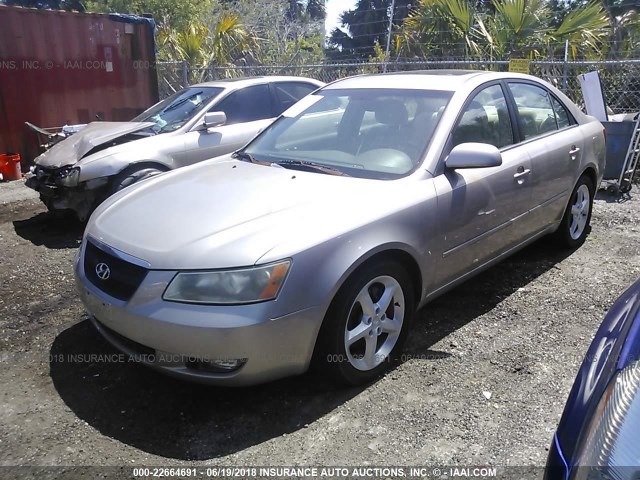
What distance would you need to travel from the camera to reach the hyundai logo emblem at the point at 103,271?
287cm

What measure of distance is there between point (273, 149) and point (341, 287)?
5.06 feet

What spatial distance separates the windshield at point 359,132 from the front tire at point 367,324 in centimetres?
67

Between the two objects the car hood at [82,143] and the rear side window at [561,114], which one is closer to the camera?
the rear side window at [561,114]

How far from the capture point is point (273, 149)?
13.0 ft

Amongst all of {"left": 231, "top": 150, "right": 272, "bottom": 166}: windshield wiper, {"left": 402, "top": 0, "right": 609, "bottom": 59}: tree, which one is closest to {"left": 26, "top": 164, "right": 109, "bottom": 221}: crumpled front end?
{"left": 231, "top": 150, "right": 272, "bottom": 166}: windshield wiper

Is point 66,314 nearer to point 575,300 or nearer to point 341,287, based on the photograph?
point 341,287

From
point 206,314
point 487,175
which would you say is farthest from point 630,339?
point 487,175

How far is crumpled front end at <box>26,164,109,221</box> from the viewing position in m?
5.59

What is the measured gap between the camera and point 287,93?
22.7 feet

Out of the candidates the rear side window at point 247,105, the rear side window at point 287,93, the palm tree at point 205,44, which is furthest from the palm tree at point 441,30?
the palm tree at point 205,44

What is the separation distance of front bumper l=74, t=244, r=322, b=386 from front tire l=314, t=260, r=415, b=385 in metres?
0.12

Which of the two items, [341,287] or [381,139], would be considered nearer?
[341,287]

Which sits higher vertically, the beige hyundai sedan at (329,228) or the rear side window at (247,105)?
the rear side window at (247,105)

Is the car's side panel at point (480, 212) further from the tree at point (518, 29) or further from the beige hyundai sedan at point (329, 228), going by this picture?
the tree at point (518, 29)
